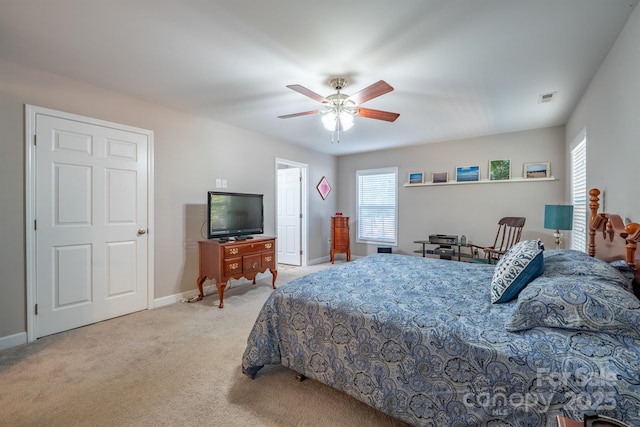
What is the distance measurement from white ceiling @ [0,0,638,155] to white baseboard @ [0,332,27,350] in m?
2.36

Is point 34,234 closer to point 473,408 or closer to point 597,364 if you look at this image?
point 473,408

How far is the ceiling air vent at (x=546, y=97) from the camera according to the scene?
119 inches

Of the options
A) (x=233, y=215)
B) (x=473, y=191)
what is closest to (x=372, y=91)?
(x=233, y=215)

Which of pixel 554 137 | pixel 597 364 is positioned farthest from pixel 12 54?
pixel 554 137

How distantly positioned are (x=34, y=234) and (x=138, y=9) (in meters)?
2.20

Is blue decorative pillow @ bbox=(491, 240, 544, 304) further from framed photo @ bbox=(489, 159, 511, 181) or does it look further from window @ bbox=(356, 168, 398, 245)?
window @ bbox=(356, 168, 398, 245)

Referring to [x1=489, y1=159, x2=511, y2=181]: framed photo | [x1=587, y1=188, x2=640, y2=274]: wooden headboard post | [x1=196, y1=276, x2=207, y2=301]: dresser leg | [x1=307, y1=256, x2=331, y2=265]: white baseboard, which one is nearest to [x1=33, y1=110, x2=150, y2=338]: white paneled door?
[x1=196, y1=276, x2=207, y2=301]: dresser leg

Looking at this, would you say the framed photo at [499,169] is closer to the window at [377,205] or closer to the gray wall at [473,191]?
the gray wall at [473,191]

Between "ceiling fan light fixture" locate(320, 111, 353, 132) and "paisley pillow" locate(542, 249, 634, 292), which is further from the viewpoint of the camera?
"ceiling fan light fixture" locate(320, 111, 353, 132)

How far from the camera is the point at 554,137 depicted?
4230 mm

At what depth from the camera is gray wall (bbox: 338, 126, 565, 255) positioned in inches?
170

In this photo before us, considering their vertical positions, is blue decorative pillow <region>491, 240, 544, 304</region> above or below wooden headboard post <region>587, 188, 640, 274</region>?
below

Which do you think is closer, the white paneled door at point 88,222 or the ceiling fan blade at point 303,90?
the ceiling fan blade at point 303,90

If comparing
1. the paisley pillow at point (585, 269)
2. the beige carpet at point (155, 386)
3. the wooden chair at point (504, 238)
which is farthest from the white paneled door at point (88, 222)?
the wooden chair at point (504, 238)
